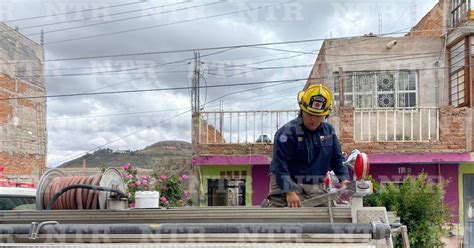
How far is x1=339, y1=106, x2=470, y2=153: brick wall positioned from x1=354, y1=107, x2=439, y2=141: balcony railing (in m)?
0.28

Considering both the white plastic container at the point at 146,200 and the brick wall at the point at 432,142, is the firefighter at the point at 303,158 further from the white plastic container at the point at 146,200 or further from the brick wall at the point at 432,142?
the brick wall at the point at 432,142

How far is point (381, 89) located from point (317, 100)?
1184cm

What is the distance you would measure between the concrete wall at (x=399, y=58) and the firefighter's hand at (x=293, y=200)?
11510mm

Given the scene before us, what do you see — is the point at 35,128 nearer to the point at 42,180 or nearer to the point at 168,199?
the point at 168,199

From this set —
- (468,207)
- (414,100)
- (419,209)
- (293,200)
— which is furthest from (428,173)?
(293,200)

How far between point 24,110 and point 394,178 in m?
16.9

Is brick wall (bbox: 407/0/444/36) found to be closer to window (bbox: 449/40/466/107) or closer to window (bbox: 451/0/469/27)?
window (bbox: 451/0/469/27)

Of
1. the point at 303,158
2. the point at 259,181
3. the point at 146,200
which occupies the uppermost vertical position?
the point at 303,158

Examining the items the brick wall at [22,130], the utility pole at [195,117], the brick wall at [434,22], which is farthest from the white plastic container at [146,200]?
the brick wall at [22,130]

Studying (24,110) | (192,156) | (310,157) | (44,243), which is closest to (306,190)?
(310,157)

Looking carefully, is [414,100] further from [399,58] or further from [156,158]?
[156,158]

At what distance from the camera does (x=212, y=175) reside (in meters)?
14.2

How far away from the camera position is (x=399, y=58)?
14609 mm

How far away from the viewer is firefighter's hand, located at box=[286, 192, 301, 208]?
3529 millimetres
